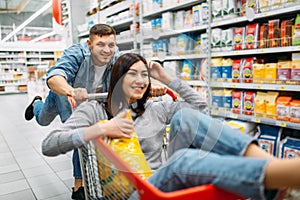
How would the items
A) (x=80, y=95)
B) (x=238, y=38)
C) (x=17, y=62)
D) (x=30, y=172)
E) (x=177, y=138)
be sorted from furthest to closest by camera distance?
(x=17, y=62) < (x=30, y=172) < (x=238, y=38) < (x=80, y=95) < (x=177, y=138)

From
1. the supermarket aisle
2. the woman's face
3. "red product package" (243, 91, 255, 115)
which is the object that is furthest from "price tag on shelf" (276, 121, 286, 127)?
the supermarket aisle

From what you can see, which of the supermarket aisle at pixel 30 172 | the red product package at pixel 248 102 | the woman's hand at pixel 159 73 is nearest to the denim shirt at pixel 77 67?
the woman's hand at pixel 159 73

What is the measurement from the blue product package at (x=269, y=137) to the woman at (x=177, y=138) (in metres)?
1.50

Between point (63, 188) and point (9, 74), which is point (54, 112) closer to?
point (63, 188)

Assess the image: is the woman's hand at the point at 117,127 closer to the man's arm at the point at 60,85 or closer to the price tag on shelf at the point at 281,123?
the man's arm at the point at 60,85

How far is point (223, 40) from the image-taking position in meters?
2.67

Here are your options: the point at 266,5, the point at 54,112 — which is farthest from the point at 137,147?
the point at 266,5

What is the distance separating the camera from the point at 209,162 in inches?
25.8

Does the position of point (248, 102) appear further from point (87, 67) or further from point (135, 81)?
point (135, 81)

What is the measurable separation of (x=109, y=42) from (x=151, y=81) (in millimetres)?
465

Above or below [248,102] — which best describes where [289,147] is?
below

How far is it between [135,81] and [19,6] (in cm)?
1329

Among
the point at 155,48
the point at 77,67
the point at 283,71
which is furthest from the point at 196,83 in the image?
the point at 283,71

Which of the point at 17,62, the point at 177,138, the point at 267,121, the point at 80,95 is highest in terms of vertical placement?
the point at 17,62
